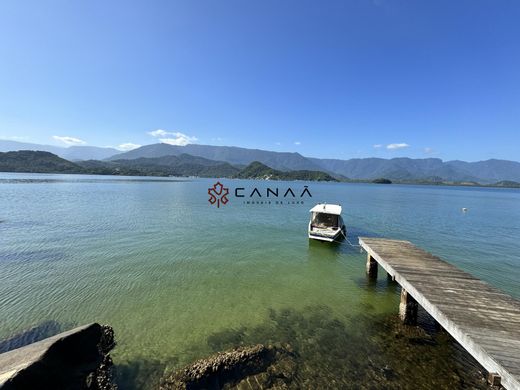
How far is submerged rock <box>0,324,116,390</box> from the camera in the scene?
14.8 ft

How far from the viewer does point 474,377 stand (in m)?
6.94

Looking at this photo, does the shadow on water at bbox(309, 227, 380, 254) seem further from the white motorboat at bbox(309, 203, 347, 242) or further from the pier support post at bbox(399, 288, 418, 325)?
the pier support post at bbox(399, 288, 418, 325)

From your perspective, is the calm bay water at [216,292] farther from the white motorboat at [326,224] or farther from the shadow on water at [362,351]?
the white motorboat at [326,224]

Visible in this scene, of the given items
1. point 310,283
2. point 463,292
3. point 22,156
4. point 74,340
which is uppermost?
point 22,156

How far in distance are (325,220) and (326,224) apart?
508mm

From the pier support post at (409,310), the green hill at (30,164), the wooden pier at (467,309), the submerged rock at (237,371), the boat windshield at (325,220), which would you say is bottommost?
the submerged rock at (237,371)

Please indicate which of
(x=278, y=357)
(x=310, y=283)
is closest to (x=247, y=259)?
(x=310, y=283)

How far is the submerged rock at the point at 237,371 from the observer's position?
6414mm

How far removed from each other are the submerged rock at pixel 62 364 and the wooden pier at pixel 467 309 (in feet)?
28.4

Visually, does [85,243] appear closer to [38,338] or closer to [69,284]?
[69,284]

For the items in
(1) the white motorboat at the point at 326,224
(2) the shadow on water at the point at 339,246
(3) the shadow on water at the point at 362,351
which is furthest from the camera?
(1) the white motorboat at the point at 326,224

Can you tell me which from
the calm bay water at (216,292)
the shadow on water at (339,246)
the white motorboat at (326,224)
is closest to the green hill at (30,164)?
the calm bay water at (216,292)

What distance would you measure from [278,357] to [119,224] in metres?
23.6

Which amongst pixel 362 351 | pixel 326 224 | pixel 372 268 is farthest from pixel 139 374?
pixel 326 224
